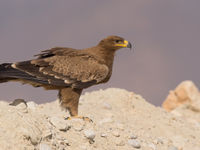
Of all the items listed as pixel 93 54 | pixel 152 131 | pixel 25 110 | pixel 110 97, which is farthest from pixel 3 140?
pixel 110 97

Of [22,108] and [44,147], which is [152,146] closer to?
[22,108]

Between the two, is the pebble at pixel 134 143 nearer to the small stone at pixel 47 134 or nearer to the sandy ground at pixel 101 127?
the sandy ground at pixel 101 127

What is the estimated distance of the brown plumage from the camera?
30.1ft

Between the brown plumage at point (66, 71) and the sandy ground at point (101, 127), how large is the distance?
0.67m

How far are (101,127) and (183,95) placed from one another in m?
11.9

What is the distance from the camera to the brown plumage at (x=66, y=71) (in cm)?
917

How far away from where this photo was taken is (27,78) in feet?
29.7

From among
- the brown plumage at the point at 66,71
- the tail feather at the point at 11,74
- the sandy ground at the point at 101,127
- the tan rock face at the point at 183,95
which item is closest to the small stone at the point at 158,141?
the sandy ground at the point at 101,127

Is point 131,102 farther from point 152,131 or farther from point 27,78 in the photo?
point 27,78

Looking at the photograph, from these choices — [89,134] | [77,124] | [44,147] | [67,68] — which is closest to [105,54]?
[67,68]

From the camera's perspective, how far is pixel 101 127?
956 centimetres

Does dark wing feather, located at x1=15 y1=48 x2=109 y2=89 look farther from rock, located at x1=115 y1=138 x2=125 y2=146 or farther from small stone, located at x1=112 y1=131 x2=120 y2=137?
rock, located at x1=115 y1=138 x2=125 y2=146

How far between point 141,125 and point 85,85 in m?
3.53

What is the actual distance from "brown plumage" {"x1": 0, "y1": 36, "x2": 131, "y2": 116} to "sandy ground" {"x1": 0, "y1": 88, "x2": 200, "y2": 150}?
67cm
